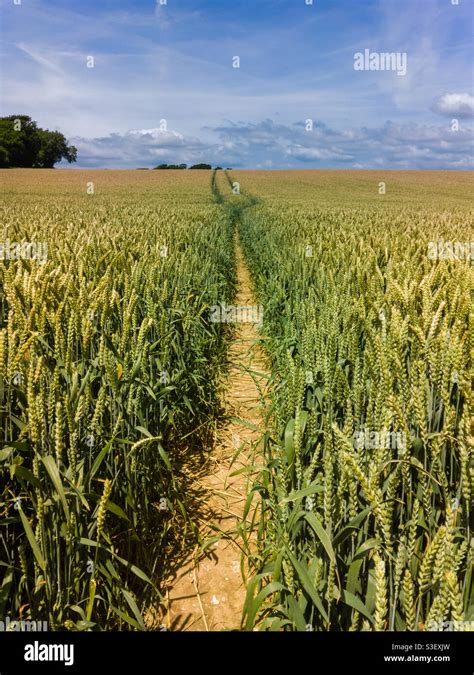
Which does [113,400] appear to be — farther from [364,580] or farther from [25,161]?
[25,161]

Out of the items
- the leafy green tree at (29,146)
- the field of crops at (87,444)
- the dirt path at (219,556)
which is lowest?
the dirt path at (219,556)

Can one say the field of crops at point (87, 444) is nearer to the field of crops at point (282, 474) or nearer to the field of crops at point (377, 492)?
the field of crops at point (282, 474)

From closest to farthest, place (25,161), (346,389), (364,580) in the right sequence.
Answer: (364,580) < (346,389) < (25,161)

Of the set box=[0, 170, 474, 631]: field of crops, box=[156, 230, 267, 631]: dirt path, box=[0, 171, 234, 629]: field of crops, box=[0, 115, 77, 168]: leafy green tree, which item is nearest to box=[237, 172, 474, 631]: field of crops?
box=[0, 170, 474, 631]: field of crops

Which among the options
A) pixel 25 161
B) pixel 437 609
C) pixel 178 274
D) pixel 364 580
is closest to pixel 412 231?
pixel 178 274

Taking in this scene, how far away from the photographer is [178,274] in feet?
13.1

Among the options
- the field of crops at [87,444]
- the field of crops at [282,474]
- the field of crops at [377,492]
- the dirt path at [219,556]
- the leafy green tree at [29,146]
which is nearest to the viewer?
the field of crops at [377,492]

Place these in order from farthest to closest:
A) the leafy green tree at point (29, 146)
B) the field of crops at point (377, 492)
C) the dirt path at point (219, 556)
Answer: the leafy green tree at point (29, 146) < the dirt path at point (219, 556) < the field of crops at point (377, 492)

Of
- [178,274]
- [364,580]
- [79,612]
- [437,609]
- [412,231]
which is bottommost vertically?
[79,612]

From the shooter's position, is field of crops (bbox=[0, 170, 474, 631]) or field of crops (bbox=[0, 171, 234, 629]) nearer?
field of crops (bbox=[0, 170, 474, 631])

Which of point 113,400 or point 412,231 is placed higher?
point 412,231

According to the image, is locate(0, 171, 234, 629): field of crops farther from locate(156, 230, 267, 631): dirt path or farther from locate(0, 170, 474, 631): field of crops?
locate(156, 230, 267, 631): dirt path

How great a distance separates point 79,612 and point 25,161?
65.5 m

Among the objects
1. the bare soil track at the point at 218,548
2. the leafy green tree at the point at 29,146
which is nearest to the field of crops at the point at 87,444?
the bare soil track at the point at 218,548
